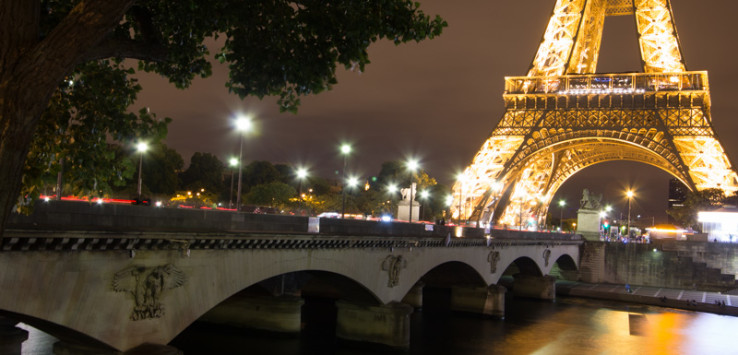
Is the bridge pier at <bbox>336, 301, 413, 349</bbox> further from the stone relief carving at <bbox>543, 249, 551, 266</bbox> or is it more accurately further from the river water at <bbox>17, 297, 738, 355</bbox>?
the stone relief carving at <bbox>543, 249, 551, 266</bbox>

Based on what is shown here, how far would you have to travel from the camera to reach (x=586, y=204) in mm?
79250

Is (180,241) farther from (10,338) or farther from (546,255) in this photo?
(546,255)

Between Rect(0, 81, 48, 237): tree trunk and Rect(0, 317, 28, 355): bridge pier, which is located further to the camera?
Rect(0, 317, 28, 355): bridge pier

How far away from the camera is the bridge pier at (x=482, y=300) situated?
43656 mm

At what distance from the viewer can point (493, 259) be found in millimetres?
44188

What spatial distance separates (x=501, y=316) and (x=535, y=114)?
3700cm

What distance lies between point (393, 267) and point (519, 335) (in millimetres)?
12266

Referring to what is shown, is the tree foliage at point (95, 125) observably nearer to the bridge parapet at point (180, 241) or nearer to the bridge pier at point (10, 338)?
the bridge parapet at point (180, 241)

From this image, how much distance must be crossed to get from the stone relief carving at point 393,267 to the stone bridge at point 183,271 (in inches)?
2.2

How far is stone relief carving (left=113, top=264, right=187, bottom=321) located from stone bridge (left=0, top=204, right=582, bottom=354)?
0.08 ft

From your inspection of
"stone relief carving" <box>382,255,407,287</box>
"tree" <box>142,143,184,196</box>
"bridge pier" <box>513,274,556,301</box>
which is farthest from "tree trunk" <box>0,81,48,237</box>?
"tree" <box>142,143,184,196</box>

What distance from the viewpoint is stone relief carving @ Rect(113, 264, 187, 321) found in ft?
50.6

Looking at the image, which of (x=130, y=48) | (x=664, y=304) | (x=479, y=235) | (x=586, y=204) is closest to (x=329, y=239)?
(x=130, y=48)

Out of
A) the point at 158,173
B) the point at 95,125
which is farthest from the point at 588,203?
the point at 95,125
